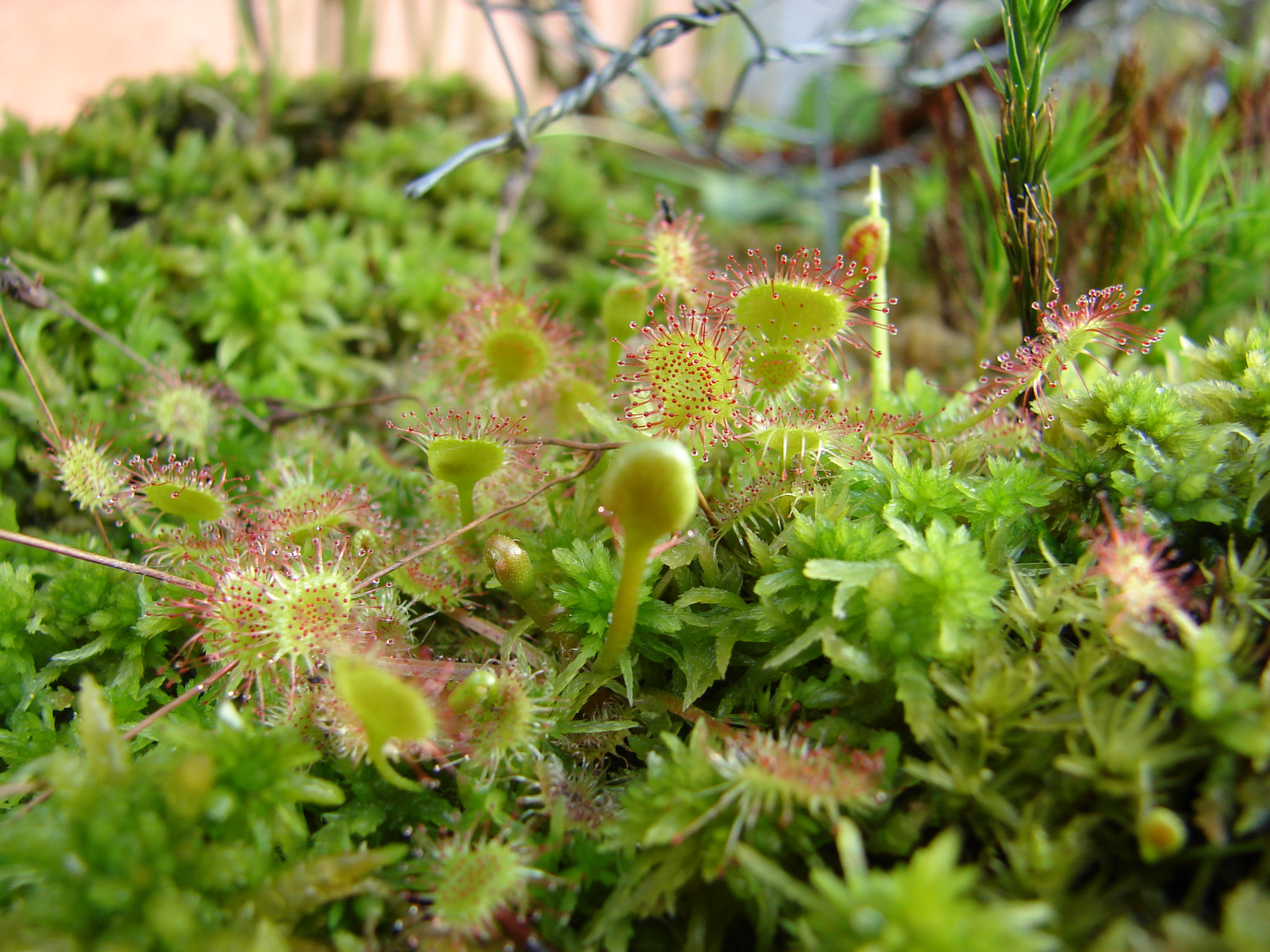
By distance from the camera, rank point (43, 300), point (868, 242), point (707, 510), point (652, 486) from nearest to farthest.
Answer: point (652, 486)
point (707, 510)
point (868, 242)
point (43, 300)

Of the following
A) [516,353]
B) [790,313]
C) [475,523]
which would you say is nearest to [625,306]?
[516,353]

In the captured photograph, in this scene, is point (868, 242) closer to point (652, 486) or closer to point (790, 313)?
point (790, 313)

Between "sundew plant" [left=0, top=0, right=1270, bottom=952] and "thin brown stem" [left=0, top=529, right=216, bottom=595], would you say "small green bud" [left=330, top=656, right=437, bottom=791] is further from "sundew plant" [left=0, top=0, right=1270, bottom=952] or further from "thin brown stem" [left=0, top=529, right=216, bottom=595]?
"thin brown stem" [left=0, top=529, right=216, bottom=595]

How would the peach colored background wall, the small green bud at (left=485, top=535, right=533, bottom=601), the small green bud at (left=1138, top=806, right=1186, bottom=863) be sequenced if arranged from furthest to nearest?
the peach colored background wall, the small green bud at (left=485, top=535, right=533, bottom=601), the small green bud at (left=1138, top=806, right=1186, bottom=863)

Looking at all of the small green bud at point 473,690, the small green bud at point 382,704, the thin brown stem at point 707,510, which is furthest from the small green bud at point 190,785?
the thin brown stem at point 707,510

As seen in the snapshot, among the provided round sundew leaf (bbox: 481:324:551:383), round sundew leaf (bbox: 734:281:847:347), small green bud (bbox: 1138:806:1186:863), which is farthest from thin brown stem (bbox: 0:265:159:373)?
small green bud (bbox: 1138:806:1186:863)

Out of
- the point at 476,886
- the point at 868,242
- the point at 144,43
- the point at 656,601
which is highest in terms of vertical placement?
the point at 144,43

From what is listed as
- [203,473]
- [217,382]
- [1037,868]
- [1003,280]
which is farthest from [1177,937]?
[217,382]
